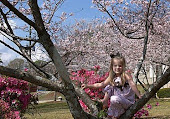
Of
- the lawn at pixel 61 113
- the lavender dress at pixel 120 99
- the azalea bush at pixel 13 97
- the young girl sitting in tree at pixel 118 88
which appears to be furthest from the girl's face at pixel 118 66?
the lawn at pixel 61 113

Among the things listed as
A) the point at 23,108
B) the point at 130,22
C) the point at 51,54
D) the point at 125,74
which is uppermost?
the point at 130,22

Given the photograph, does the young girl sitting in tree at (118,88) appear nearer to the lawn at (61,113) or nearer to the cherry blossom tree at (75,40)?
the cherry blossom tree at (75,40)

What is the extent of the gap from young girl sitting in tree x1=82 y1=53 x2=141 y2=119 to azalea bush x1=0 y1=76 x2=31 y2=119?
242 cm

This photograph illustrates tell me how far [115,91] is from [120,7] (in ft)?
24.6

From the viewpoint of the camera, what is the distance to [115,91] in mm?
3002

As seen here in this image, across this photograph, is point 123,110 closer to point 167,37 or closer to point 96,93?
point 96,93

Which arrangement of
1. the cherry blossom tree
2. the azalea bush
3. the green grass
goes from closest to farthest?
the cherry blossom tree
the azalea bush
the green grass

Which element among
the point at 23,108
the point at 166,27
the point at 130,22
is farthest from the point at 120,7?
the point at 23,108

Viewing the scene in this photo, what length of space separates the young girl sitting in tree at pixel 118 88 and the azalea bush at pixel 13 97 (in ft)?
7.95

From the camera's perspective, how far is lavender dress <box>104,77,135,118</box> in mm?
2787

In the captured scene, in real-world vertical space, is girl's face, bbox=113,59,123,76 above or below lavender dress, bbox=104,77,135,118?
above

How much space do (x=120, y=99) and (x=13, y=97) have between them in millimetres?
2930

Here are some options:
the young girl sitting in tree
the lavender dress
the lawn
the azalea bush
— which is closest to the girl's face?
the young girl sitting in tree

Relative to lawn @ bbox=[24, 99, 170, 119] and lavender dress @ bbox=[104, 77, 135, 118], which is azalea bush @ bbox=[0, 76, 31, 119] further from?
lavender dress @ bbox=[104, 77, 135, 118]
